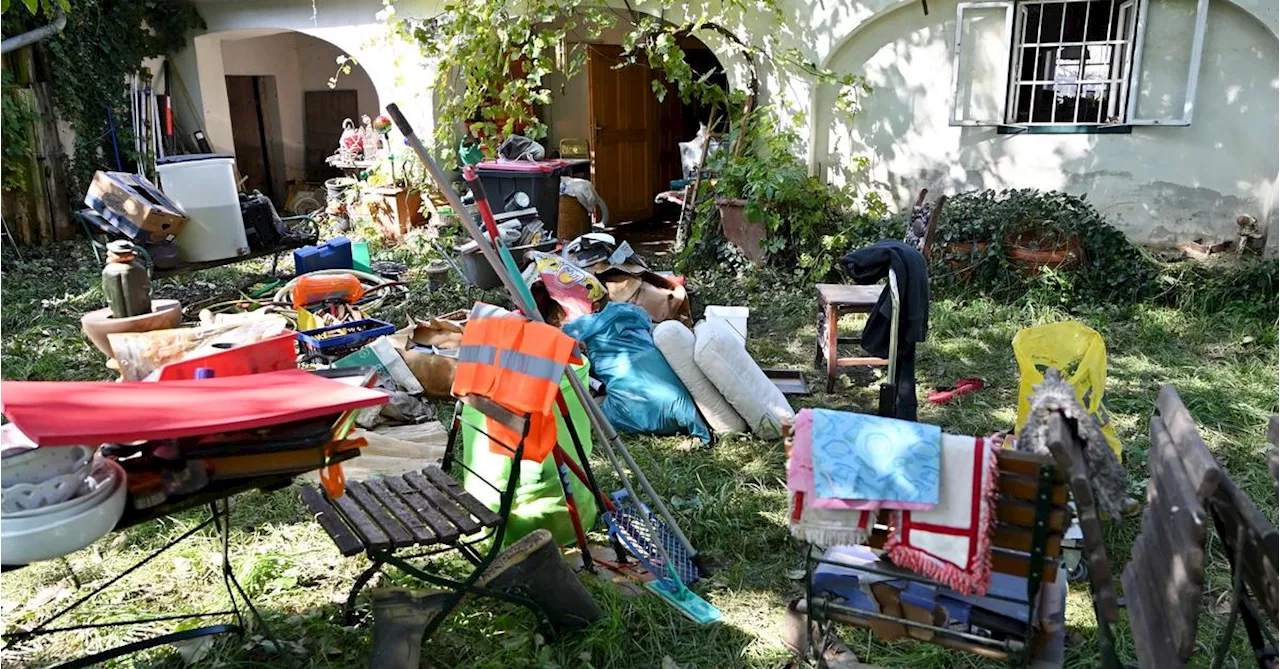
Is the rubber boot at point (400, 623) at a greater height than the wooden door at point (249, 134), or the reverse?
the wooden door at point (249, 134)

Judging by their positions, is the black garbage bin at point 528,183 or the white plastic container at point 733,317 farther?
the black garbage bin at point 528,183

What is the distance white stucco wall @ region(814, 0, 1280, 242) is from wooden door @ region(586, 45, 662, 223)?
10.0 ft

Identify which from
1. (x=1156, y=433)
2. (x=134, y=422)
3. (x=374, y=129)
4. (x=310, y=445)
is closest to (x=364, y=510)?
(x=310, y=445)

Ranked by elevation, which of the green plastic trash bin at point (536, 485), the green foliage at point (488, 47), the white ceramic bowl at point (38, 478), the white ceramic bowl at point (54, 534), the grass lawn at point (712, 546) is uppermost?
the green foliage at point (488, 47)

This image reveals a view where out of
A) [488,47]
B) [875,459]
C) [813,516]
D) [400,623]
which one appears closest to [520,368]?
[400,623]

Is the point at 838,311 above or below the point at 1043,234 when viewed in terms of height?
below

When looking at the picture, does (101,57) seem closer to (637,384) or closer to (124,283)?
(124,283)

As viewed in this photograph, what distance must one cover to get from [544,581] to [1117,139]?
6235 millimetres

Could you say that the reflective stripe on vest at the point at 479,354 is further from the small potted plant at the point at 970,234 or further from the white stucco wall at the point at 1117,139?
the white stucco wall at the point at 1117,139

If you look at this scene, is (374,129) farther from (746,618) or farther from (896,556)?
(896,556)

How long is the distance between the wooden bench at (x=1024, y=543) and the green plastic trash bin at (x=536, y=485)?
127cm

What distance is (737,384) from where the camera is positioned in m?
4.53

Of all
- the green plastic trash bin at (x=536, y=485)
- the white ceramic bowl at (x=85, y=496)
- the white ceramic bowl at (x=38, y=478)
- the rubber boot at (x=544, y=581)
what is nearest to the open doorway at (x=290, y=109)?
the green plastic trash bin at (x=536, y=485)

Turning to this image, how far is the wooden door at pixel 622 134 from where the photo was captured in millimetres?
10016
